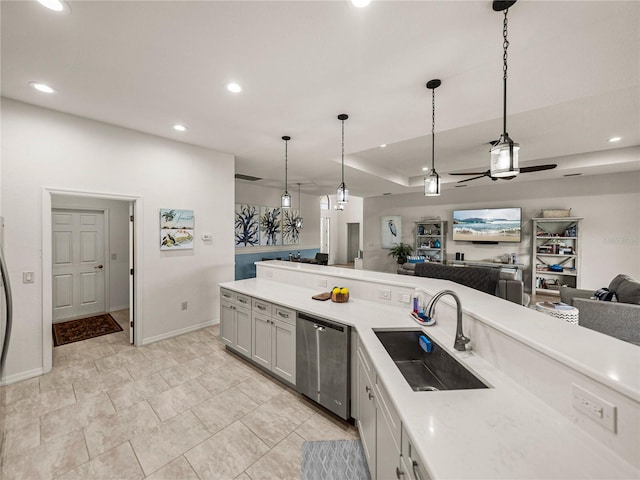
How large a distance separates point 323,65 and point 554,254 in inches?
270

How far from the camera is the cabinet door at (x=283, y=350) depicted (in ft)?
7.93

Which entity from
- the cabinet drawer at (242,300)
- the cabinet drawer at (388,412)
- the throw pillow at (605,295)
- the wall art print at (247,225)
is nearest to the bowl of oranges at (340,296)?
the cabinet drawer at (242,300)

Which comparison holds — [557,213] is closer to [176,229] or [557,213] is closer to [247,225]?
[247,225]

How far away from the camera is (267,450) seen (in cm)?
185

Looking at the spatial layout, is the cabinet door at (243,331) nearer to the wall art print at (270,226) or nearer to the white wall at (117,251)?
the white wall at (117,251)

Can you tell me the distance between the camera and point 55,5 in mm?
1512

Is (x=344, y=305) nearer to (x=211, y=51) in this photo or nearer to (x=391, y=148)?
(x=211, y=51)

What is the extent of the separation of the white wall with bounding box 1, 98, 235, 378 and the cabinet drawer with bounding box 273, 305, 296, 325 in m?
2.02

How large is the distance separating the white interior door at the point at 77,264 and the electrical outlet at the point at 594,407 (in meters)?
6.17

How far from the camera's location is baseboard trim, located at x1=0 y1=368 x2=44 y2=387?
8.33 feet

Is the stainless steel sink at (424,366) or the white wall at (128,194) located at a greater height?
the white wall at (128,194)

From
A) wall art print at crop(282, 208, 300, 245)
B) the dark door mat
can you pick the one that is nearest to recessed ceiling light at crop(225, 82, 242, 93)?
the dark door mat

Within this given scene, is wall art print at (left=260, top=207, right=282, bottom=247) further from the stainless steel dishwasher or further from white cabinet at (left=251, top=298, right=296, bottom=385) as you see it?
the stainless steel dishwasher

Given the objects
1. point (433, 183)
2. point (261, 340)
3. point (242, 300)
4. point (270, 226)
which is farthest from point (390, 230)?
point (261, 340)
